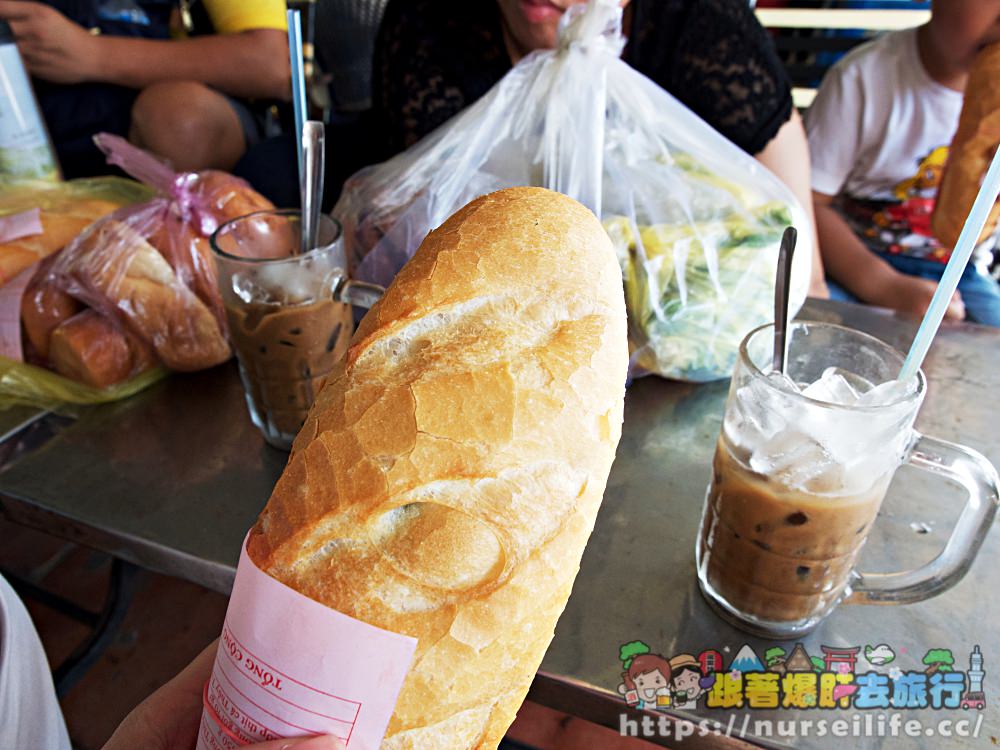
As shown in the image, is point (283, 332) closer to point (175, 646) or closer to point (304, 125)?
point (304, 125)

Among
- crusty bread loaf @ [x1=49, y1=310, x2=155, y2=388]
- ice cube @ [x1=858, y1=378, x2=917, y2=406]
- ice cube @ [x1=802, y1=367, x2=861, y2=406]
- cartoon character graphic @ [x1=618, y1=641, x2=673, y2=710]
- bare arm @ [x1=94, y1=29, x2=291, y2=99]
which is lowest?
cartoon character graphic @ [x1=618, y1=641, x2=673, y2=710]

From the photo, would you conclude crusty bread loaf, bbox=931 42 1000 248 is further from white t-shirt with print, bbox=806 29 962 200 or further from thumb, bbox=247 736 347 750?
thumb, bbox=247 736 347 750

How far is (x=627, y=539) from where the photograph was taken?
2.83 ft

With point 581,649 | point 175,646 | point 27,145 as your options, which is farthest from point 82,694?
point 581,649

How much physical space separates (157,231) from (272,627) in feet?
3.11

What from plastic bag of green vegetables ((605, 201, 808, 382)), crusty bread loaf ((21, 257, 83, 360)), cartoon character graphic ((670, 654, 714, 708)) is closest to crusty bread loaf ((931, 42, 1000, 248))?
plastic bag of green vegetables ((605, 201, 808, 382))

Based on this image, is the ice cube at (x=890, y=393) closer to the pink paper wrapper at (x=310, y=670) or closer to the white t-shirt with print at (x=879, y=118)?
the pink paper wrapper at (x=310, y=670)

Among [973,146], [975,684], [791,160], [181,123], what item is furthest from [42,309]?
[973,146]

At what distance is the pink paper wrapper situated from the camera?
16.8 inches

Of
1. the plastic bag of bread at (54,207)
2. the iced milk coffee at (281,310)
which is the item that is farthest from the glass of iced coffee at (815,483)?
the plastic bag of bread at (54,207)

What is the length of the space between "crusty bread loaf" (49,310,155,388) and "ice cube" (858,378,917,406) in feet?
3.72

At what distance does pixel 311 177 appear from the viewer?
91 cm

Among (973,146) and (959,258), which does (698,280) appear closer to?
(959,258)

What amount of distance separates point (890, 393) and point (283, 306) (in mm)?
758
